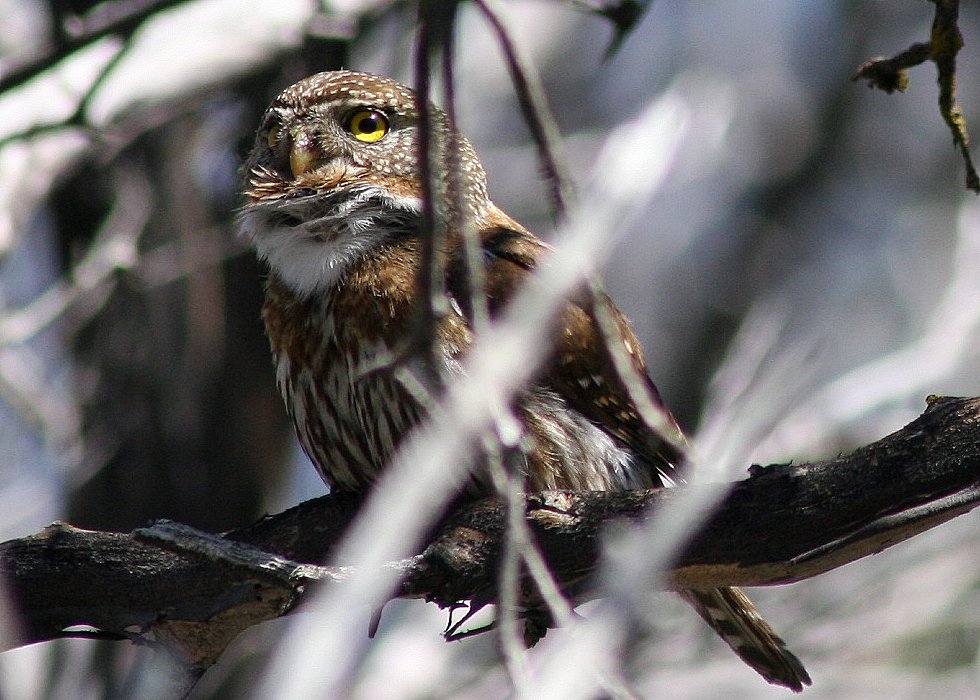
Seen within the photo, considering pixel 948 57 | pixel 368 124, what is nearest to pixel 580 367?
pixel 368 124

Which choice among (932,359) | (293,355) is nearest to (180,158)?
(293,355)

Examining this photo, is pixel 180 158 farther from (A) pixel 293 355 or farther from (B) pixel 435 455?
(B) pixel 435 455

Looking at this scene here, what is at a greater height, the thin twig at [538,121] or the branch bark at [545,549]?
the thin twig at [538,121]

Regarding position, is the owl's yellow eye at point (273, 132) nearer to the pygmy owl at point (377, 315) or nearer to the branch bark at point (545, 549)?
the pygmy owl at point (377, 315)

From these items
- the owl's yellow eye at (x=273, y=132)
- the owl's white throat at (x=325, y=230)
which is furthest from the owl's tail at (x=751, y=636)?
the owl's yellow eye at (x=273, y=132)

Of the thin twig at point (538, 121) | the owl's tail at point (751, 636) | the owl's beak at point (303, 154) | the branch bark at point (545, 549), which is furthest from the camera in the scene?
the owl's beak at point (303, 154)

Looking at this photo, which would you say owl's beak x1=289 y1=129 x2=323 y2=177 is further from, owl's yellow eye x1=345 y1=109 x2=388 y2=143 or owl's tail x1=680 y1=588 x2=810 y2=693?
owl's tail x1=680 y1=588 x2=810 y2=693

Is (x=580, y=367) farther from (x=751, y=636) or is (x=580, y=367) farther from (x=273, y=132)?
(x=273, y=132)
